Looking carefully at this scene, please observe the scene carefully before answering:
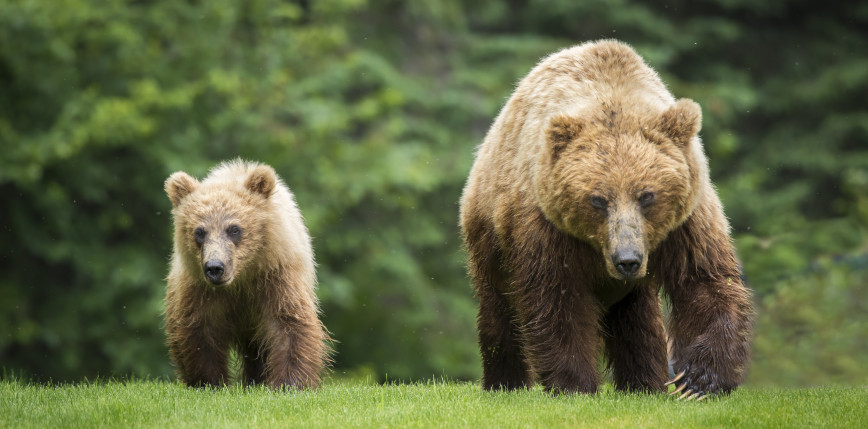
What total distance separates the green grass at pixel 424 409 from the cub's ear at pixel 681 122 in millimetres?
1509

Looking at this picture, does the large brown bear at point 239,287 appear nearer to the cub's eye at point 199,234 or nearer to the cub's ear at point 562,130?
the cub's eye at point 199,234

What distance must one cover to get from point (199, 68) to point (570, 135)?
10.7 m

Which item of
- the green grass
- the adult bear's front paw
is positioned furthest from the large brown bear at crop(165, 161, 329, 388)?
the adult bear's front paw

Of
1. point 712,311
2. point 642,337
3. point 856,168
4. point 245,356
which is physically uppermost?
point 712,311

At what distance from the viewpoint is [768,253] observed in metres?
13.7

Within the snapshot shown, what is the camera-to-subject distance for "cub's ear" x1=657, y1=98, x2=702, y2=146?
237 inches

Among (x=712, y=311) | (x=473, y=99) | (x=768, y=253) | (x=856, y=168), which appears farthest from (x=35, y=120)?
(x=856, y=168)

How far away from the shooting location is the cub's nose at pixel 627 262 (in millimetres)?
5734

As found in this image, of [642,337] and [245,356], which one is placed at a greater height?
[642,337]

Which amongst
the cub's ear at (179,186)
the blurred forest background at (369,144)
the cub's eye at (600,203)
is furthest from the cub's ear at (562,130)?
the blurred forest background at (369,144)

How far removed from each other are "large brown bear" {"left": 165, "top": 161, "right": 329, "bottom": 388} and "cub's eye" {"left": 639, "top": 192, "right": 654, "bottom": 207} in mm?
2739

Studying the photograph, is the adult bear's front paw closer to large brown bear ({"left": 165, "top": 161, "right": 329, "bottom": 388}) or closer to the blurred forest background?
large brown bear ({"left": 165, "top": 161, "right": 329, "bottom": 388})

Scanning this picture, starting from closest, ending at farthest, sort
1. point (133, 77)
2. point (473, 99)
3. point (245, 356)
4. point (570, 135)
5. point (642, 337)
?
point (570, 135)
point (642, 337)
point (245, 356)
point (133, 77)
point (473, 99)

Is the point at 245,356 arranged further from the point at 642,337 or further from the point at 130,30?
the point at 130,30
